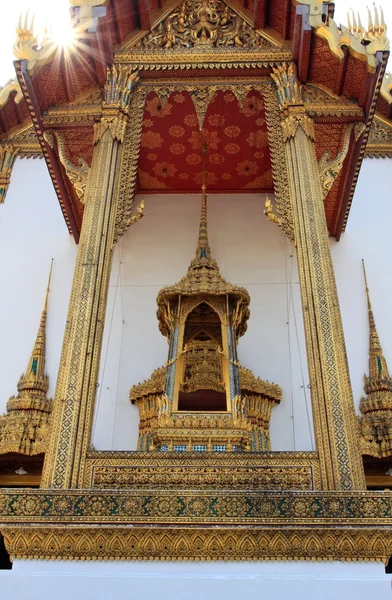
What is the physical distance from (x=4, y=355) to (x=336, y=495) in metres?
3.60

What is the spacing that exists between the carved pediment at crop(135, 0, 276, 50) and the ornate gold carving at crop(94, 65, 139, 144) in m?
0.36

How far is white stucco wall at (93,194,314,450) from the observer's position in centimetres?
593

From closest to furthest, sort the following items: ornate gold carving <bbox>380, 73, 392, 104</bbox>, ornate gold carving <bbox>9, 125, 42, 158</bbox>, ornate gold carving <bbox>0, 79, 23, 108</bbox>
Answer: ornate gold carving <bbox>0, 79, 23, 108</bbox>
ornate gold carving <bbox>380, 73, 392, 104</bbox>
ornate gold carving <bbox>9, 125, 42, 158</bbox>

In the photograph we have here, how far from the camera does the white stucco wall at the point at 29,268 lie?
6281 mm

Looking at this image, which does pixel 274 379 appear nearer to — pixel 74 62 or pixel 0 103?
pixel 74 62

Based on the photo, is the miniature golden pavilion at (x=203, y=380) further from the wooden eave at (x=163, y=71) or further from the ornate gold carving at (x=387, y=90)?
the ornate gold carving at (x=387, y=90)

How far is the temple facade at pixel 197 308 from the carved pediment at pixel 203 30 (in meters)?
0.03

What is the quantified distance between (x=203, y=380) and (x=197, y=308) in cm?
65

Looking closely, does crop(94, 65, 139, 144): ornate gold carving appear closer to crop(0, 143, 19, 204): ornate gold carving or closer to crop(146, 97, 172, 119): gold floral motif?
crop(146, 97, 172, 119): gold floral motif

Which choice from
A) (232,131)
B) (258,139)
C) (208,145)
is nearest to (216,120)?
(232,131)

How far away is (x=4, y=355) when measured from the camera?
6.27 meters

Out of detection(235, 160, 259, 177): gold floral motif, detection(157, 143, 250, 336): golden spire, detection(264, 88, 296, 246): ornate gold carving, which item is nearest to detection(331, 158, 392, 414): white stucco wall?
detection(235, 160, 259, 177): gold floral motif

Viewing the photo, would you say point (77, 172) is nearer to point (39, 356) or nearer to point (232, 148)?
point (39, 356)

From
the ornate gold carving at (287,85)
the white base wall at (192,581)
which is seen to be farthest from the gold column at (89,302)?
the ornate gold carving at (287,85)
